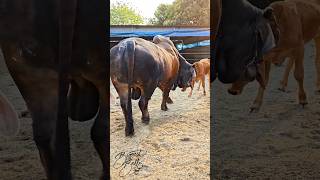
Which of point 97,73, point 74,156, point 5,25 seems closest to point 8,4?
point 5,25

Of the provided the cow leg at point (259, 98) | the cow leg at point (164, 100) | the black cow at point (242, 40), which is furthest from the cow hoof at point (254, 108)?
the cow leg at point (164, 100)

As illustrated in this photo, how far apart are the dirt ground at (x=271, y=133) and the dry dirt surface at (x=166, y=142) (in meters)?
0.13

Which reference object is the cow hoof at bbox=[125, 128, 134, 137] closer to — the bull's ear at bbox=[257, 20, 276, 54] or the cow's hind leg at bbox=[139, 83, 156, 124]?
the cow's hind leg at bbox=[139, 83, 156, 124]

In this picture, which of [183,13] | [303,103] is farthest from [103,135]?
[303,103]

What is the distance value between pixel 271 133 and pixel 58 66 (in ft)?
5.44

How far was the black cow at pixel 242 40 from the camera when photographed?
123 inches

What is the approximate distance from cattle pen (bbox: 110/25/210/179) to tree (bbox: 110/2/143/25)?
55 millimetres

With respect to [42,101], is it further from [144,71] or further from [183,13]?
[183,13]

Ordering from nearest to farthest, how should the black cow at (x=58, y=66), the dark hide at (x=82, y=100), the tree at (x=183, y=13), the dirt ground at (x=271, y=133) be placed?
1. the black cow at (x=58, y=66)
2. the dark hide at (x=82, y=100)
3. the tree at (x=183, y=13)
4. the dirt ground at (x=271, y=133)

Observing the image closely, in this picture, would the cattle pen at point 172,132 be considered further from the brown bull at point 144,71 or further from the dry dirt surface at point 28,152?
the dry dirt surface at point 28,152

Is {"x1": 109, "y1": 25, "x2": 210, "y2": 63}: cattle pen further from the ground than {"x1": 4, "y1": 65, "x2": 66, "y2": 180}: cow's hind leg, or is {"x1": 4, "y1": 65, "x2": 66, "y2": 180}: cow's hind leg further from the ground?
{"x1": 109, "y1": 25, "x2": 210, "y2": 63}: cattle pen

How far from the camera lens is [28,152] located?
2.84 meters

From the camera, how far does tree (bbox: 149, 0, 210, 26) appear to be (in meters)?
2.99

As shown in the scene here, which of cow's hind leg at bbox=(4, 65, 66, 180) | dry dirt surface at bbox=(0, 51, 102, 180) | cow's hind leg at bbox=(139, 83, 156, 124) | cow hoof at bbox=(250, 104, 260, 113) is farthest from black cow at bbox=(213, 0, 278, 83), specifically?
cow's hind leg at bbox=(4, 65, 66, 180)
